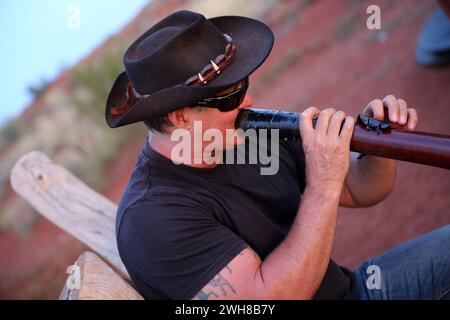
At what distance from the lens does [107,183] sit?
8.53 m

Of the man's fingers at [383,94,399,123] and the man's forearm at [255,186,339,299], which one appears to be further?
the man's fingers at [383,94,399,123]

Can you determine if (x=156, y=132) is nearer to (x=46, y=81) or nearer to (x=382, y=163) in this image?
(x=382, y=163)

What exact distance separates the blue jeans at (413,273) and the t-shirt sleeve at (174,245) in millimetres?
819

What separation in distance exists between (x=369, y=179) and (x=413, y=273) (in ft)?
1.47

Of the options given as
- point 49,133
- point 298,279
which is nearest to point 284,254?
point 298,279

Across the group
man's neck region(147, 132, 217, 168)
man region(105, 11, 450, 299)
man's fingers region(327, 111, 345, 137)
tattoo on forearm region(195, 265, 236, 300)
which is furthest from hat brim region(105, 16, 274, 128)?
tattoo on forearm region(195, 265, 236, 300)

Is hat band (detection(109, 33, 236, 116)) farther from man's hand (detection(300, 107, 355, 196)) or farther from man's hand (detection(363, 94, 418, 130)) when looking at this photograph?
man's hand (detection(363, 94, 418, 130))

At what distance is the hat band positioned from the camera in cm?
199

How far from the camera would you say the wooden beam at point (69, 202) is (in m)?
2.51

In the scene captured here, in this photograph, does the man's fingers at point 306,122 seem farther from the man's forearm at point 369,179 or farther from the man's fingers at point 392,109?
the man's forearm at point 369,179

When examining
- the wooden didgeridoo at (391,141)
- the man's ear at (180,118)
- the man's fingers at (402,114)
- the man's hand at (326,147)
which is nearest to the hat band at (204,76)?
the man's ear at (180,118)

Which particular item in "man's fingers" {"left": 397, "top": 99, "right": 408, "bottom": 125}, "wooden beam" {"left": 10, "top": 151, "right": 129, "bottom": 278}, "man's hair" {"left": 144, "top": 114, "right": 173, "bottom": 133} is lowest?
"wooden beam" {"left": 10, "top": 151, "right": 129, "bottom": 278}

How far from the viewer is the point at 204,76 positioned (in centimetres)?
200

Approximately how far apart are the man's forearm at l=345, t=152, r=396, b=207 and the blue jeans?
0.86 ft
